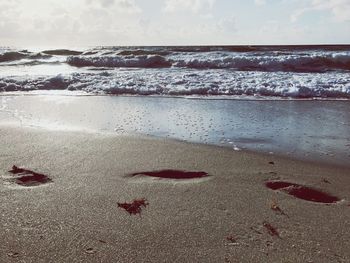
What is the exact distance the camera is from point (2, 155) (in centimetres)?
436

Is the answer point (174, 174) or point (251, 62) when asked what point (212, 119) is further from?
point (251, 62)

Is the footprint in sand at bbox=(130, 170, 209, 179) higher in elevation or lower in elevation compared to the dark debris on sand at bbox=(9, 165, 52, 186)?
lower

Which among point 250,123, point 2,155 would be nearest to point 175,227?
point 2,155

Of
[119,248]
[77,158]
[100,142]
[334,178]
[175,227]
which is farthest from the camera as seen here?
[100,142]

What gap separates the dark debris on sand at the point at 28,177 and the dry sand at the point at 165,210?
0.06 m

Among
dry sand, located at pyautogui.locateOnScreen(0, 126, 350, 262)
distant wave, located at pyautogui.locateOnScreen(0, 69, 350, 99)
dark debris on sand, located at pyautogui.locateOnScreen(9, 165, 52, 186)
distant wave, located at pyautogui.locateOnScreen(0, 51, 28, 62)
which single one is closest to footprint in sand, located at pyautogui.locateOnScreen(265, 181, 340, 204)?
dry sand, located at pyautogui.locateOnScreen(0, 126, 350, 262)

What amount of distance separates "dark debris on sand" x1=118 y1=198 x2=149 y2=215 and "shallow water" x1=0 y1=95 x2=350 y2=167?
213cm

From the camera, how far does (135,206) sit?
10.2 feet

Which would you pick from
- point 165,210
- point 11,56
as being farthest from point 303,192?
point 11,56

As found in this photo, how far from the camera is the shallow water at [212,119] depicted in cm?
535

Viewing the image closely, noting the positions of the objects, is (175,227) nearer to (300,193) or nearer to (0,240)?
(0,240)

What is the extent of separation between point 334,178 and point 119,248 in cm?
244

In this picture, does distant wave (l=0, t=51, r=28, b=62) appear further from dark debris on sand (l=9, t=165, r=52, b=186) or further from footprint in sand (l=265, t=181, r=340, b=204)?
footprint in sand (l=265, t=181, r=340, b=204)

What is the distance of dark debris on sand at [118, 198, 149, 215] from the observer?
9.85 ft
